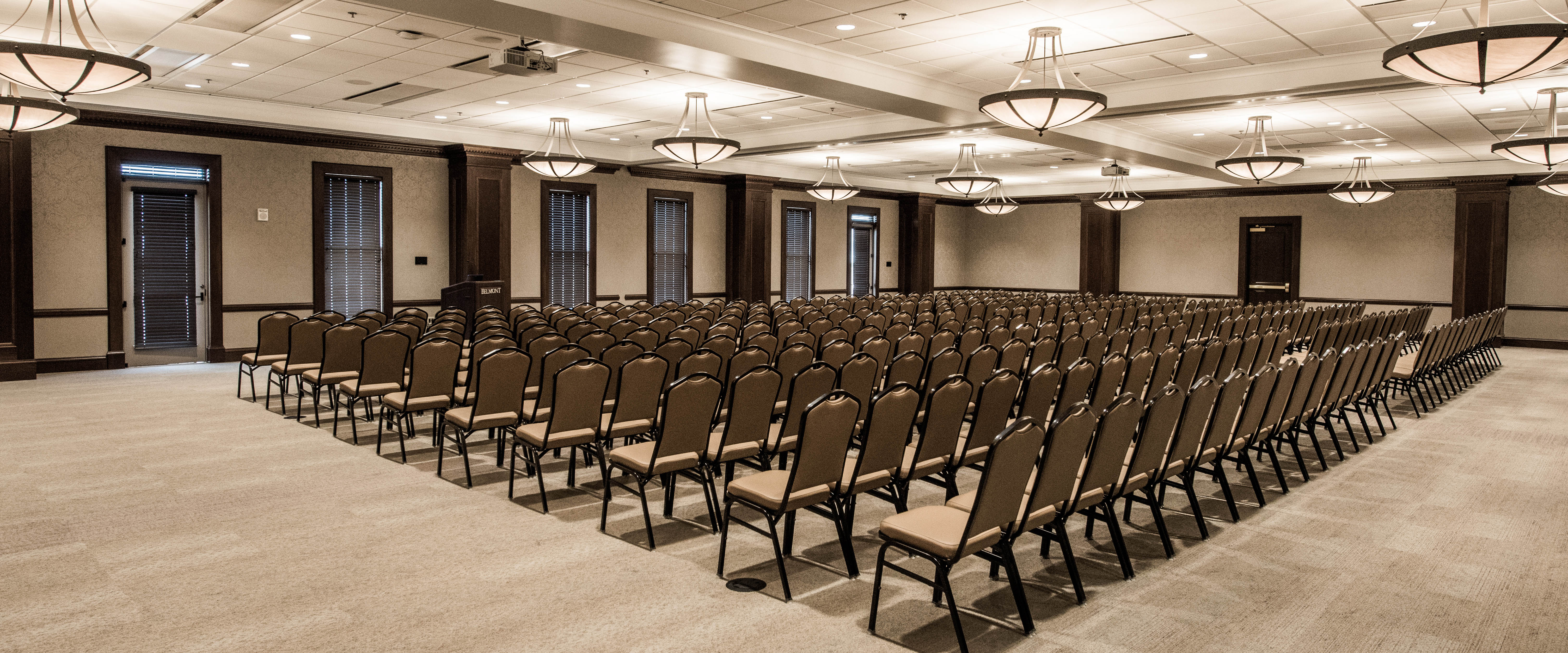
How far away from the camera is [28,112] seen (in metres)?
7.81


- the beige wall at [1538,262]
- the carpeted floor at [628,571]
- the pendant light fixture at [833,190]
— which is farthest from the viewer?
the pendant light fixture at [833,190]

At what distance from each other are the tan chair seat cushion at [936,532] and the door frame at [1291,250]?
62.3 ft

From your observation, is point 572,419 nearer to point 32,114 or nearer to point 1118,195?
point 32,114

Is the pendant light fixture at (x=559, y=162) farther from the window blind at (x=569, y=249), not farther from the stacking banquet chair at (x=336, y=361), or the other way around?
the stacking banquet chair at (x=336, y=361)

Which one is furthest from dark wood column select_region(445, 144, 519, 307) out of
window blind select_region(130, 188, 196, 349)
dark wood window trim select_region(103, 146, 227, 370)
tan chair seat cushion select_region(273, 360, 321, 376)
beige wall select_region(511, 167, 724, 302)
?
tan chair seat cushion select_region(273, 360, 321, 376)

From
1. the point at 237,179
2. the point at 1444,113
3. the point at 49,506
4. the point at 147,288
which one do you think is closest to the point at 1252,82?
the point at 1444,113

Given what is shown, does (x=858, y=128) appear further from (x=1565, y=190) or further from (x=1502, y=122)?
(x=1565, y=190)

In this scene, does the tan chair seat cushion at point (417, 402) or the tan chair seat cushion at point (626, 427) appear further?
the tan chair seat cushion at point (417, 402)

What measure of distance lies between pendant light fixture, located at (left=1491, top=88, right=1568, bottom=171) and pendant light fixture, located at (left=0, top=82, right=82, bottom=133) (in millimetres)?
13842

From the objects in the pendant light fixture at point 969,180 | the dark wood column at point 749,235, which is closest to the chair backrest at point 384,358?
the pendant light fixture at point 969,180

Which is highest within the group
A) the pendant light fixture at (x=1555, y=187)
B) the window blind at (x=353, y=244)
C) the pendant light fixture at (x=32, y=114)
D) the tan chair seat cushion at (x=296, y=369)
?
the pendant light fixture at (x=1555, y=187)

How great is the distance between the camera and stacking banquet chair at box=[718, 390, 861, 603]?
12.2 ft

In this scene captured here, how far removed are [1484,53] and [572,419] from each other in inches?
218

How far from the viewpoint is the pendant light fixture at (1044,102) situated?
24.2 ft
